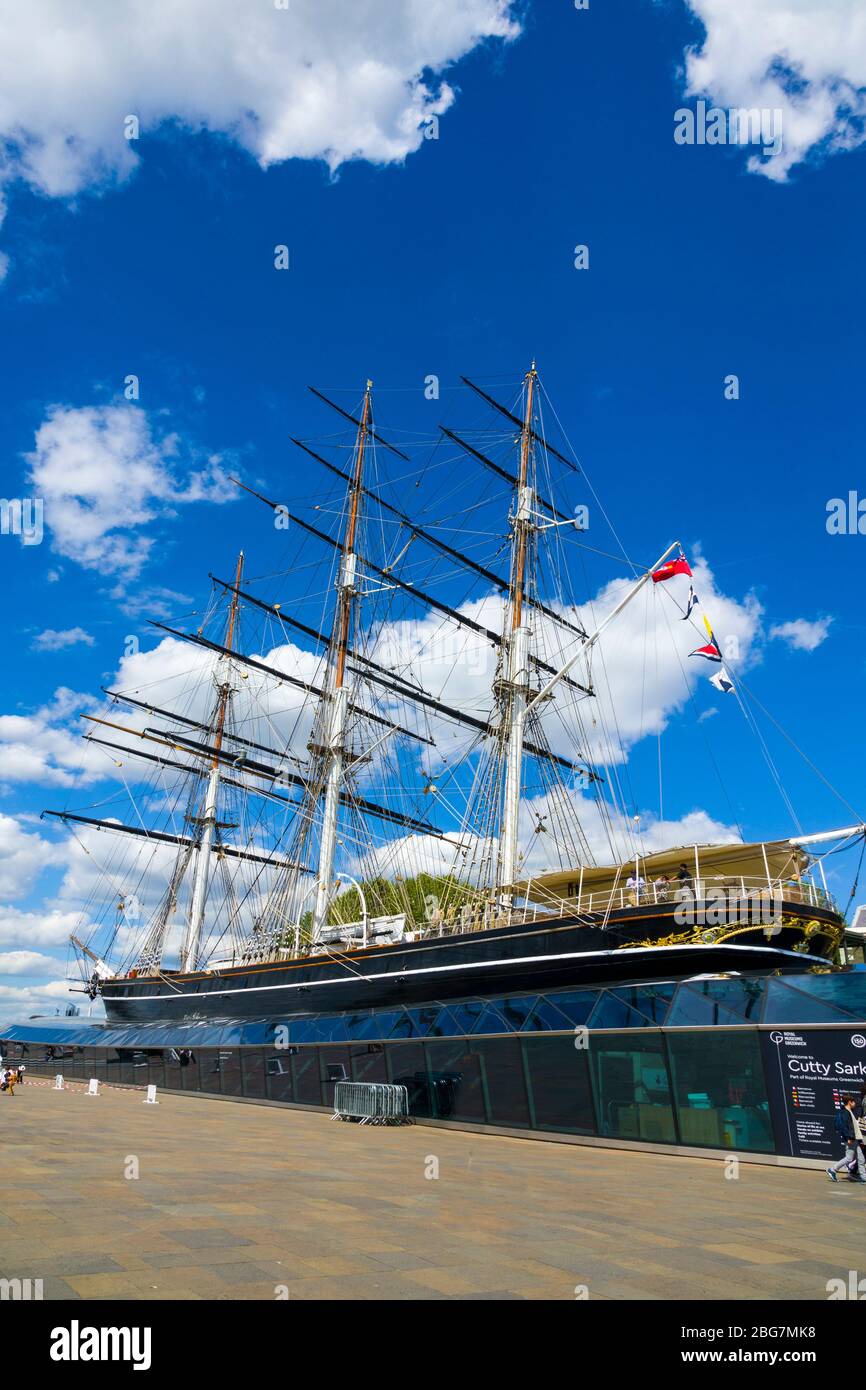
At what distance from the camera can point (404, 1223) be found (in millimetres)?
8523

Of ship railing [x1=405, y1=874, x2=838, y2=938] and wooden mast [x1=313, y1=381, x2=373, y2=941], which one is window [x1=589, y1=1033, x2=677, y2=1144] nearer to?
ship railing [x1=405, y1=874, x2=838, y2=938]

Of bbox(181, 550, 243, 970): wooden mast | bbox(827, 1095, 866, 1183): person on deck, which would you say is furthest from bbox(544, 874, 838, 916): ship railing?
bbox(181, 550, 243, 970): wooden mast

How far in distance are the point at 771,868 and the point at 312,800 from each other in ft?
89.9

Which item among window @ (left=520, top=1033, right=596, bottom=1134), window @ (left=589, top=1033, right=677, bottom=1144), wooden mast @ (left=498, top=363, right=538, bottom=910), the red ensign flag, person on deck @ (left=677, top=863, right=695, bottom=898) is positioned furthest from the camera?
wooden mast @ (left=498, top=363, right=538, bottom=910)

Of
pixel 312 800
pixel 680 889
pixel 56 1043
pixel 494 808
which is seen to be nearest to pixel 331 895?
pixel 312 800

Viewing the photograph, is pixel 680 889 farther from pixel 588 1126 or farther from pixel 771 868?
pixel 588 1126

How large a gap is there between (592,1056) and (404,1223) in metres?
8.84

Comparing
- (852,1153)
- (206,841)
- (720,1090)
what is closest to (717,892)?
(720,1090)

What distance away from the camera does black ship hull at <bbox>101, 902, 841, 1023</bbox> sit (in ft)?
77.8

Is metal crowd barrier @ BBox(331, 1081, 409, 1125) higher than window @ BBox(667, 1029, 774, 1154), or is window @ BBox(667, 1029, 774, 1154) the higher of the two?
window @ BBox(667, 1029, 774, 1154)

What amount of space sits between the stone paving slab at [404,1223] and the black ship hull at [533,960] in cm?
964

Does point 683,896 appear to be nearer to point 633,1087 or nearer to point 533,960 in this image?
point 533,960

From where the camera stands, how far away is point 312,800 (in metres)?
47.7

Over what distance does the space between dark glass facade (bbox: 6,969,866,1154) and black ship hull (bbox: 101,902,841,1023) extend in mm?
6206
